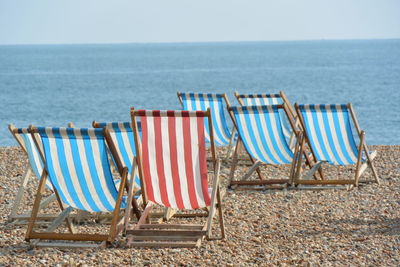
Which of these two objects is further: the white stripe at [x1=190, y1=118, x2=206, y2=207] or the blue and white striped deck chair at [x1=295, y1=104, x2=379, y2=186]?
the blue and white striped deck chair at [x1=295, y1=104, x2=379, y2=186]

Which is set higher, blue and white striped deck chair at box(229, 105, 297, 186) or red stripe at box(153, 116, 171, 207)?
blue and white striped deck chair at box(229, 105, 297, 186)

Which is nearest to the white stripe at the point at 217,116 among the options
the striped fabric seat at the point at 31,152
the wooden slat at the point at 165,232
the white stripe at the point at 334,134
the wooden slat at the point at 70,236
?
the white stripe at the point at 334,134

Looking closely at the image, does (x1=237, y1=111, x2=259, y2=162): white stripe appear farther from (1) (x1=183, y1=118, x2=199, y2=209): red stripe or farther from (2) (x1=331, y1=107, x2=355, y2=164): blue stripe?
(1) (x1=183, y1=118, x2=199, y2=209): red stripe

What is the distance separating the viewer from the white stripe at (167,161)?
4750 millimetres

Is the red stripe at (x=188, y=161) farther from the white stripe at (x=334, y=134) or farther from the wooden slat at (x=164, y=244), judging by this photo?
the white stripe at (x=334, y=134)

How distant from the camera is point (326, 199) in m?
5.97

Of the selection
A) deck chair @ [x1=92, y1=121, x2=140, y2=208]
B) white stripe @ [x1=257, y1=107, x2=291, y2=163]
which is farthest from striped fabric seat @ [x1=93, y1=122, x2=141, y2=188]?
white stripe @ [x1=257, y1=107, x2=291, y2=163]

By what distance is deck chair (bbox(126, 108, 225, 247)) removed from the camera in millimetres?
4688

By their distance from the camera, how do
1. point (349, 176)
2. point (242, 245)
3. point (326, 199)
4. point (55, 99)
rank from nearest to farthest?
point (242, 245) → point (326, 199) → point (349, 176) → point (55, 99)

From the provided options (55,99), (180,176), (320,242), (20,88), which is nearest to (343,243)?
(320,242)

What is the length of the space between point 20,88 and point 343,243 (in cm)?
4230

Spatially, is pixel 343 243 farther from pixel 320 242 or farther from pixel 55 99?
pixel 55 99

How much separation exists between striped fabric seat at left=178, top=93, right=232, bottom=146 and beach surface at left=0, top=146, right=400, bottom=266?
162cm

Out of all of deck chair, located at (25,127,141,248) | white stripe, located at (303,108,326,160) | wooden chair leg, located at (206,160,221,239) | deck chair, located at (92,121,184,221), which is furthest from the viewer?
white stripe, located at (303,108,326,160)
